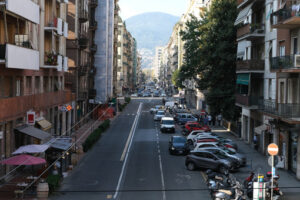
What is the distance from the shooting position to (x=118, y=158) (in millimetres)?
35375

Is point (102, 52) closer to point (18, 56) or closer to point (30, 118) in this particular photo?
point (30, 118)

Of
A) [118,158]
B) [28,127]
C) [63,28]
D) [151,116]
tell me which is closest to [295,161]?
[118,158]

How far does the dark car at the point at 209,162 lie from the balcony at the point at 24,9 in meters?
13.9

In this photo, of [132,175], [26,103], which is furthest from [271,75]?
[26,103]

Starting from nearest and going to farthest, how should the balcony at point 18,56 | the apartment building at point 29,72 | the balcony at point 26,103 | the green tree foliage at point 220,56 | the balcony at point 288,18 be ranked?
the balcony at point 18,56 → the balcony at point 26,103 → the apartment building at point 29,72 → the balcony at point 288,18 → the green tree foliage at point 220,56

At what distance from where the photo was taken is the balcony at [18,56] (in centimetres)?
2448

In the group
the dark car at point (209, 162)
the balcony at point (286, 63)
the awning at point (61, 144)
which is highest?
Answer: the balcony at point (286, 63)

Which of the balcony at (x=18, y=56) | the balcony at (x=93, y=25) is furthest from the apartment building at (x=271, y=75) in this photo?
the balcony at (x=93, y=25)

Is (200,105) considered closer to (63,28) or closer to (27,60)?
(63,28)

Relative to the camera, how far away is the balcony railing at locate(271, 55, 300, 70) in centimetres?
2750

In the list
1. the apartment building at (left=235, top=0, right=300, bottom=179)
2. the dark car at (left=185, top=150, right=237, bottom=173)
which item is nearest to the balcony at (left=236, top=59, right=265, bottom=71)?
the apartment building at (left=235, top=0, right=300, bottom=179)

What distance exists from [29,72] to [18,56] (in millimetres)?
5990

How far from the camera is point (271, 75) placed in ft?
118

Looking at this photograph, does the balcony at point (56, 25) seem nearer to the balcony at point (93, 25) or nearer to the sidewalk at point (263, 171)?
the sidewalk at point (263, 171)
